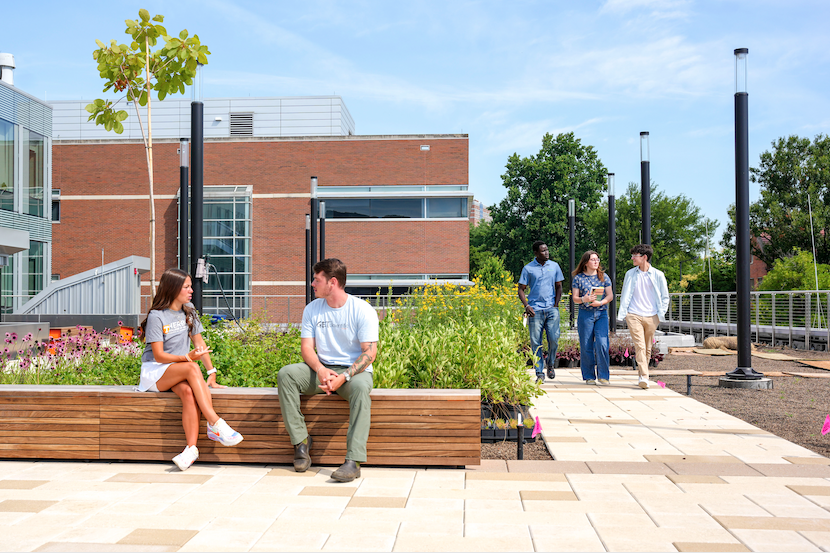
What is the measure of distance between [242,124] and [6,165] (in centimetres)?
2694

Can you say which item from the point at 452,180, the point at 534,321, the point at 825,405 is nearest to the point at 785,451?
the point at 825,405

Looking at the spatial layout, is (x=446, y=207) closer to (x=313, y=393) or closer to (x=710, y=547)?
(x=313, y=393)

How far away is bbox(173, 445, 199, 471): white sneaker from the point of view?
490 cm

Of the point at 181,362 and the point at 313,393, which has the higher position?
the point at 181,362

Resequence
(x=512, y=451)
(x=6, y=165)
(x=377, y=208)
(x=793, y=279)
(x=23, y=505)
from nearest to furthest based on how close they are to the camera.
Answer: (x=23, y=505), (x=512, y=451), (x=6, y=165), (x=793, y=279), (x=377, y=208)

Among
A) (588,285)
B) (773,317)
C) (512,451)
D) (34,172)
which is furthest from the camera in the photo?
(34,172)

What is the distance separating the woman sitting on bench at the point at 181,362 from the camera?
16.3 ft

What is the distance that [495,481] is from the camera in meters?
4.65

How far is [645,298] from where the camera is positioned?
9297 millimetres

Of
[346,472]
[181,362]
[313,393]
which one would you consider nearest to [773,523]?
[346,472]

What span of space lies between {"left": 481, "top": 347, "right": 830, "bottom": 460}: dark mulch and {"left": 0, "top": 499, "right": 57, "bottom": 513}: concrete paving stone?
3.11m

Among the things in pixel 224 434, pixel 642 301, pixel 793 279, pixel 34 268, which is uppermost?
pixel 34 268

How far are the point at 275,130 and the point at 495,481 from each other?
44397 mm

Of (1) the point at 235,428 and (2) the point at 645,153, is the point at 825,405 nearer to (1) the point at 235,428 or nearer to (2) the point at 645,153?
(1) the point at 235,428
